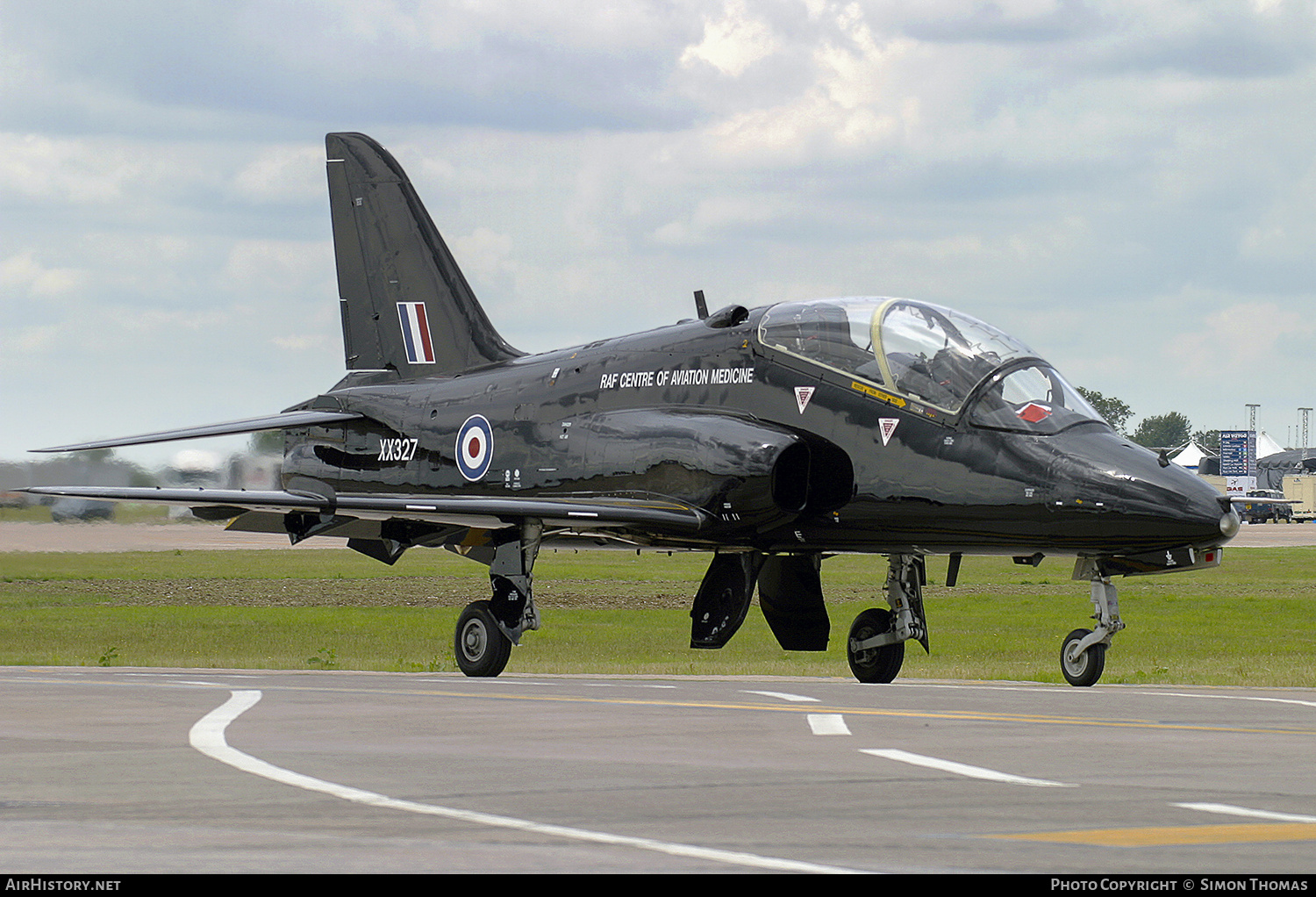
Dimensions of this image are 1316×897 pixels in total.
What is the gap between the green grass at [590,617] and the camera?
3216 centimetres

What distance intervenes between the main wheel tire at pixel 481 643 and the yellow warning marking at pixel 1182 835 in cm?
1369

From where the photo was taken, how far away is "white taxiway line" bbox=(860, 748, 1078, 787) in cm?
976

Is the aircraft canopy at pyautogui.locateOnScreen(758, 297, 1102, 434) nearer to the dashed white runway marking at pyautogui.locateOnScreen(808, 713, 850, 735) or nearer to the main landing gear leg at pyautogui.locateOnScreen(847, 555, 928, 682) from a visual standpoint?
the main landing gear leg at pyautogui.locateOnScreen(847, 555, 928, 682)

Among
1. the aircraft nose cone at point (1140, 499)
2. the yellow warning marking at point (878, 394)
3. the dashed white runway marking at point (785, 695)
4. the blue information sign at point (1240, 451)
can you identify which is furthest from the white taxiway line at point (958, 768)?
the blue information sign at point (1240, 451)

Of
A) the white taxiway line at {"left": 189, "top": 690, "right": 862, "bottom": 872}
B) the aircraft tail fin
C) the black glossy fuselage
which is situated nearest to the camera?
the white taxiway line at {"left": 189, "top": 690, "right": 862, "bottom": 872}

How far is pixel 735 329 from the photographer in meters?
20.7

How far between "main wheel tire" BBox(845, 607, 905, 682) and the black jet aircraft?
0.03 metres

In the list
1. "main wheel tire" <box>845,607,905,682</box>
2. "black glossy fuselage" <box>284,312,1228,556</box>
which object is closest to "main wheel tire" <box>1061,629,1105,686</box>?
"black glossy fuselage" <box>284,312,1228,556</box>

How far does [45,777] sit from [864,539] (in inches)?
434

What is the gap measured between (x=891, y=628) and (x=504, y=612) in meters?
4.64

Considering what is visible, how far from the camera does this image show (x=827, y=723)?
1345 cm

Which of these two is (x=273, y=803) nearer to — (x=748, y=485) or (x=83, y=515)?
(x=748, y=485)

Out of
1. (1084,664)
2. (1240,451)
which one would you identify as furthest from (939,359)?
(1240,451)

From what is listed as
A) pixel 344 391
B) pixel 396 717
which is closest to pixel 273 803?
pixel 396 717
